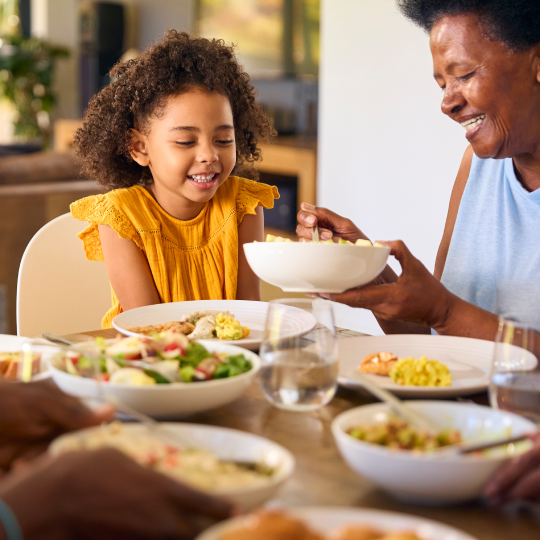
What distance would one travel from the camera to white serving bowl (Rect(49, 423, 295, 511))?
0.59 meters

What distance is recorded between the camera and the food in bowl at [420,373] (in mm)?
981

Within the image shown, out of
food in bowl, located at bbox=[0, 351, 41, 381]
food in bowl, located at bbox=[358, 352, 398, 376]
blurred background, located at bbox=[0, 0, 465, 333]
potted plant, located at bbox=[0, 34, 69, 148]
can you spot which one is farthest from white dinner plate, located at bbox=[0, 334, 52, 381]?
potted plant, located at bbox=[0, 34, 69, 148]

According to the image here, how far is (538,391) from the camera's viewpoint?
816 mm

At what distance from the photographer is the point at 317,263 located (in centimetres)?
113

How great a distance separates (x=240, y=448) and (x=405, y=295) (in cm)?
62

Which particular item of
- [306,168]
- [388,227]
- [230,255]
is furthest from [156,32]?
[230,255]

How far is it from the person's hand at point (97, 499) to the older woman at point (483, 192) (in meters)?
0.72

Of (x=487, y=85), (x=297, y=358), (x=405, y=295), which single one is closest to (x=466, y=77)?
(x=487, y=85)

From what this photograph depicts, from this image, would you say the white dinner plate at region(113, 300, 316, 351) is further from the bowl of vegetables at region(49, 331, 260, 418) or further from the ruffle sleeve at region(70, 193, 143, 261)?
the ruffle sleeve at region(70, 193, 143, 261)

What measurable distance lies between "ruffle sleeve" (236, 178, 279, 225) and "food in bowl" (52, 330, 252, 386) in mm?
1098

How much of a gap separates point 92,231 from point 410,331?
89cm

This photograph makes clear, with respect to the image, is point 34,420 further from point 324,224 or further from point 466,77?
point 466,77

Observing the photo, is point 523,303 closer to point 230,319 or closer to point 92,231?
point 230,319

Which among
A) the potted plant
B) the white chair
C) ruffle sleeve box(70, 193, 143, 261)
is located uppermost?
the potted plant
